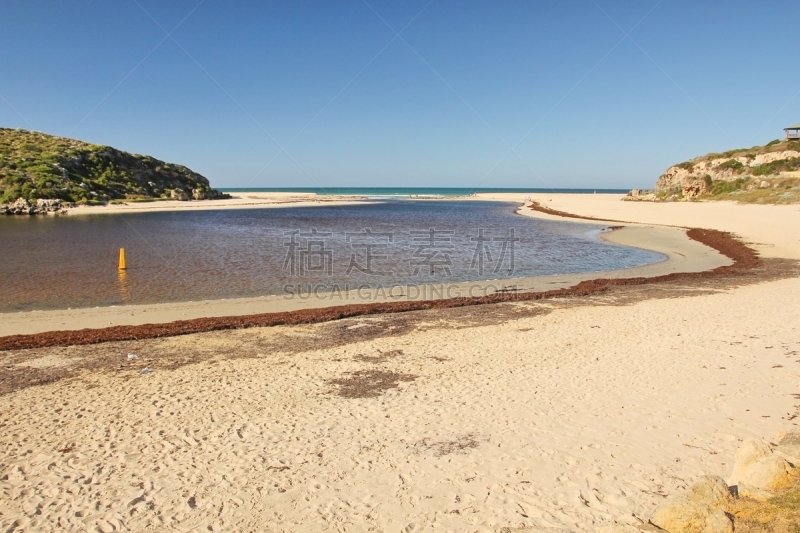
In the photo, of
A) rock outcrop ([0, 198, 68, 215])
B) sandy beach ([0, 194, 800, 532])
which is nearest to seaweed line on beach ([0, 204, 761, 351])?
Answer: sandy beach ([0, 194, 800, 532])

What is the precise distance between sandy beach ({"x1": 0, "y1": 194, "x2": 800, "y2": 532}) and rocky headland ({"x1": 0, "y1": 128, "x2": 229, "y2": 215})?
46.5 meters

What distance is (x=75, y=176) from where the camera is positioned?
57844mm

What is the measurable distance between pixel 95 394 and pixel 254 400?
227 centimetres

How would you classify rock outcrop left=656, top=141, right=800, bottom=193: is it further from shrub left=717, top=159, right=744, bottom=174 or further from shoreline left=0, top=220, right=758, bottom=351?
shoreline left=0, top=220, right=758, bottom=351

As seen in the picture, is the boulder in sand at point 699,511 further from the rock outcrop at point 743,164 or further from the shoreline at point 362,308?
the rock outcrop at point 743,164

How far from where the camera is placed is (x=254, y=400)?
22.6 feet

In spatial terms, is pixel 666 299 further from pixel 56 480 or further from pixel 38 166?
pixel 38 166

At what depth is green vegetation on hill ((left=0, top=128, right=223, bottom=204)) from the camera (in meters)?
51.1

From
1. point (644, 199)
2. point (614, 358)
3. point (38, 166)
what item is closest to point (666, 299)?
point (614, 358)

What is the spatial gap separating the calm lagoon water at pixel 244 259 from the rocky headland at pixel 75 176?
50.0ft

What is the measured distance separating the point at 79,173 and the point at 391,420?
67.0 metres

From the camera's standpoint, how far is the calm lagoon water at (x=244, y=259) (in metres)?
15.0

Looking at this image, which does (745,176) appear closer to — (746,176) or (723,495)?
(746,176)

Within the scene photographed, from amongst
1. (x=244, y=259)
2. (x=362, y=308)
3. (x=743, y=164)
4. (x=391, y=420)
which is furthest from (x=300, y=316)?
(x=743, y=164)
